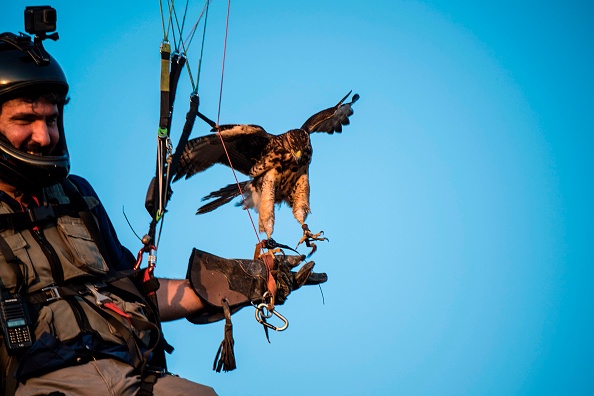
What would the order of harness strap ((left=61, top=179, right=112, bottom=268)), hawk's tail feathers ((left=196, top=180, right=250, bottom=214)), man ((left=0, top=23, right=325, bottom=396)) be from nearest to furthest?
man ((left=0, top=23, right=325, bottom=396)), harness strap ((left=61, top=179, right=112, bottom=268)), hawk's tail feathers ((left=196, top=180, right=250, bottom=214))

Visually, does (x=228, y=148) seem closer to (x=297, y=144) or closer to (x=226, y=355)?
(x=297, y=144)

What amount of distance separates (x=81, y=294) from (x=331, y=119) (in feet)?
14.7

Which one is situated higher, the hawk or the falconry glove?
the hawk

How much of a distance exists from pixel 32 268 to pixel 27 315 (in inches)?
8.2

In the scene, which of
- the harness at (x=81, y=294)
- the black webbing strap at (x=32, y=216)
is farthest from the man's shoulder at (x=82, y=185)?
the black webbing strap at (x=32, y=216)

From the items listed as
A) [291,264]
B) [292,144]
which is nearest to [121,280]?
[291,264]

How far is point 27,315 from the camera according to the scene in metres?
2.95

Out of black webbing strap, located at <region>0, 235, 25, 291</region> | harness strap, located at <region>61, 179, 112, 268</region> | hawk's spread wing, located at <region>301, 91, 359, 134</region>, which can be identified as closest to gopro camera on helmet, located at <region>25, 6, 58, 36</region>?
harness strap, located at <region>61, 179, 112, 268</region>

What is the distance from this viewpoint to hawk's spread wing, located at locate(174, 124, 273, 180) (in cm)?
646

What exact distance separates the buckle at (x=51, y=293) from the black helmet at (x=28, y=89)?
407 mm

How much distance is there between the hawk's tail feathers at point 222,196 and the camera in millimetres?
6961

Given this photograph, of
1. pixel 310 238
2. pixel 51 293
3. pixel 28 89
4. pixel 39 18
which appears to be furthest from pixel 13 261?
pixel 310 238

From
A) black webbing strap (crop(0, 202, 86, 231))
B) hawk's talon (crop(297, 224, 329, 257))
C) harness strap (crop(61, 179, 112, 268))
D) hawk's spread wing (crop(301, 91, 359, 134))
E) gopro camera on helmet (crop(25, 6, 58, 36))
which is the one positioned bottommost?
black webbing strap (crop(0, 202, 86, 231))

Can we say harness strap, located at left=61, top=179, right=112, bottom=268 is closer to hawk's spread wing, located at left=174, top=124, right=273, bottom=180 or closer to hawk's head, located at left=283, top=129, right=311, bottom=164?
hawk's spread wing, located at left=174, top=124, right=273, bottom=180
